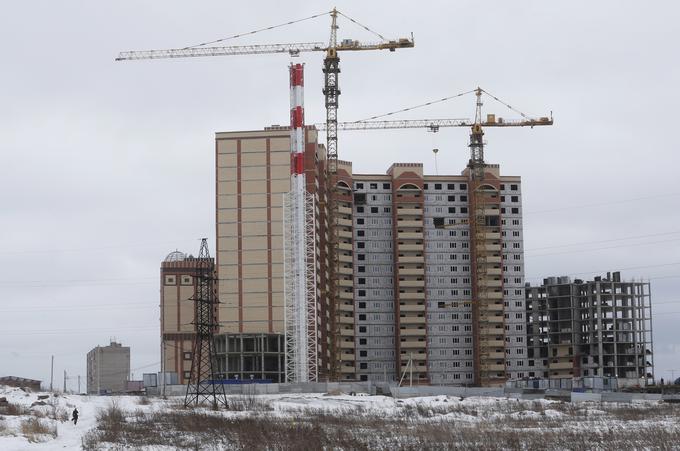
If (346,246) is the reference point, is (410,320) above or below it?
below

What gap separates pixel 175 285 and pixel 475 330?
60.7m

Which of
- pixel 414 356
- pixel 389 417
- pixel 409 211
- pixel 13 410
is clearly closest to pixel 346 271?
pixel 409 211

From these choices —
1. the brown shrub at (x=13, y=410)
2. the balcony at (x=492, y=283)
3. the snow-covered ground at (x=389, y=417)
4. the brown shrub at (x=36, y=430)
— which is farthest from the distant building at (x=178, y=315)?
the brown shrub at (x=36, y=430)

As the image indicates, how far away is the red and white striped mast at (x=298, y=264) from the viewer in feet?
471

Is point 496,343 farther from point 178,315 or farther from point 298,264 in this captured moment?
point 178,315

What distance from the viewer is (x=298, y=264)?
5886 inches

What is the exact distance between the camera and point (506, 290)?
197500 millimetres

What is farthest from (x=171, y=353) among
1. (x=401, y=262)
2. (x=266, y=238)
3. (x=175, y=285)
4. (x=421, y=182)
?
(x=421, y=182)

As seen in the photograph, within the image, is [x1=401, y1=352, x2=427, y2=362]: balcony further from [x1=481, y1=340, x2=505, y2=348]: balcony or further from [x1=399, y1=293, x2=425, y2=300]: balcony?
[x1=481, y1=340, x2=505, y2=348]: balcony

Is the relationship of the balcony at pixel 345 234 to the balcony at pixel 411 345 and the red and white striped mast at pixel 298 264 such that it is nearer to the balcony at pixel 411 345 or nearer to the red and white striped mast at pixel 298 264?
the balcony at pixel 411 345

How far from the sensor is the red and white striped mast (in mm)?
143500

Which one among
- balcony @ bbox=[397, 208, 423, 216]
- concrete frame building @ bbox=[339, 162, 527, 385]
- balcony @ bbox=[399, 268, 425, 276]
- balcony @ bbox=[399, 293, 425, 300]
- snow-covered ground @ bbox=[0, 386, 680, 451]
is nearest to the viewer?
snow-covered ground @ bbox=[0, 386, 680, 451]

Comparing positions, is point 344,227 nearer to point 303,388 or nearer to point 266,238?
point 266,238

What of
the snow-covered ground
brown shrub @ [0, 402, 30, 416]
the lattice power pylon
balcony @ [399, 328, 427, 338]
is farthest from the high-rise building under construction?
brown shrub @ [0, 402, 30, 416]
